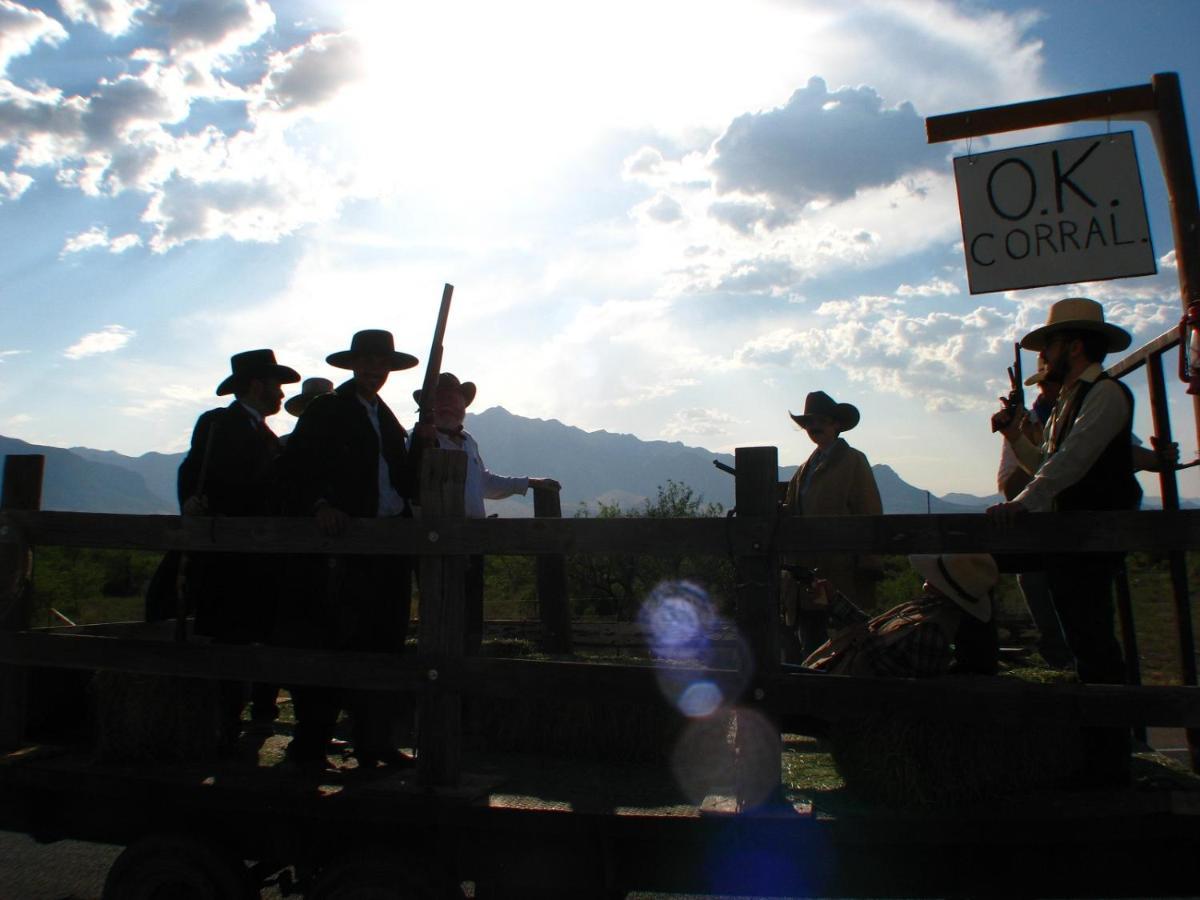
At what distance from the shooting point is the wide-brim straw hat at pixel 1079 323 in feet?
12.3

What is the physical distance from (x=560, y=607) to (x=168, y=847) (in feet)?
10.3

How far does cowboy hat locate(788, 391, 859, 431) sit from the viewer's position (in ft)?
20.3

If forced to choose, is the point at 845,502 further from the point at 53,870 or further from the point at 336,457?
the point at 53,870

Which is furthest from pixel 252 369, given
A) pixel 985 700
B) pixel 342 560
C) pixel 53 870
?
pixel 985 700

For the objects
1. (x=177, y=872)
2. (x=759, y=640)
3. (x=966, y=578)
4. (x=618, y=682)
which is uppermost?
(x=966, y=578)

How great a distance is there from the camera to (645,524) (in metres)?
3.44

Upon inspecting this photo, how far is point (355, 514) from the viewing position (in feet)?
14.5

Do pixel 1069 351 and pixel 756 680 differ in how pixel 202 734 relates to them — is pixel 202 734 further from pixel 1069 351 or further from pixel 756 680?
pixel 1069 351

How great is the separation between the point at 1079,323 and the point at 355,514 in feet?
10.7

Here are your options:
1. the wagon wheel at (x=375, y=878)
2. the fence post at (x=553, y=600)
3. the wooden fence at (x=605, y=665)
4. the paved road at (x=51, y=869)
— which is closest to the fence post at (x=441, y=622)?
the wooden fence at (x=605, y=665)

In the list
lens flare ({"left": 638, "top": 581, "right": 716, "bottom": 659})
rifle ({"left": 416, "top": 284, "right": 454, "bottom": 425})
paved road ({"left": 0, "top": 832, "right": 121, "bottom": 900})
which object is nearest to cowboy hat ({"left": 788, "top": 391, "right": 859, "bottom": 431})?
lens flare ({"left": 638, "top": 581, "right": 716, "bottom": 659})

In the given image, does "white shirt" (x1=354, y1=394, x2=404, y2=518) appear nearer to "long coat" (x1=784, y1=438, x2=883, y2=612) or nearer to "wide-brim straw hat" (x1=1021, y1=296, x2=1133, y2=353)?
"long coat" (x1=784, y1=438, x2=883, y2=612)

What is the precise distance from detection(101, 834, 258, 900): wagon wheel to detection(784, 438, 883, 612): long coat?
11.4 feet

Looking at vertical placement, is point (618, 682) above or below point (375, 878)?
above
